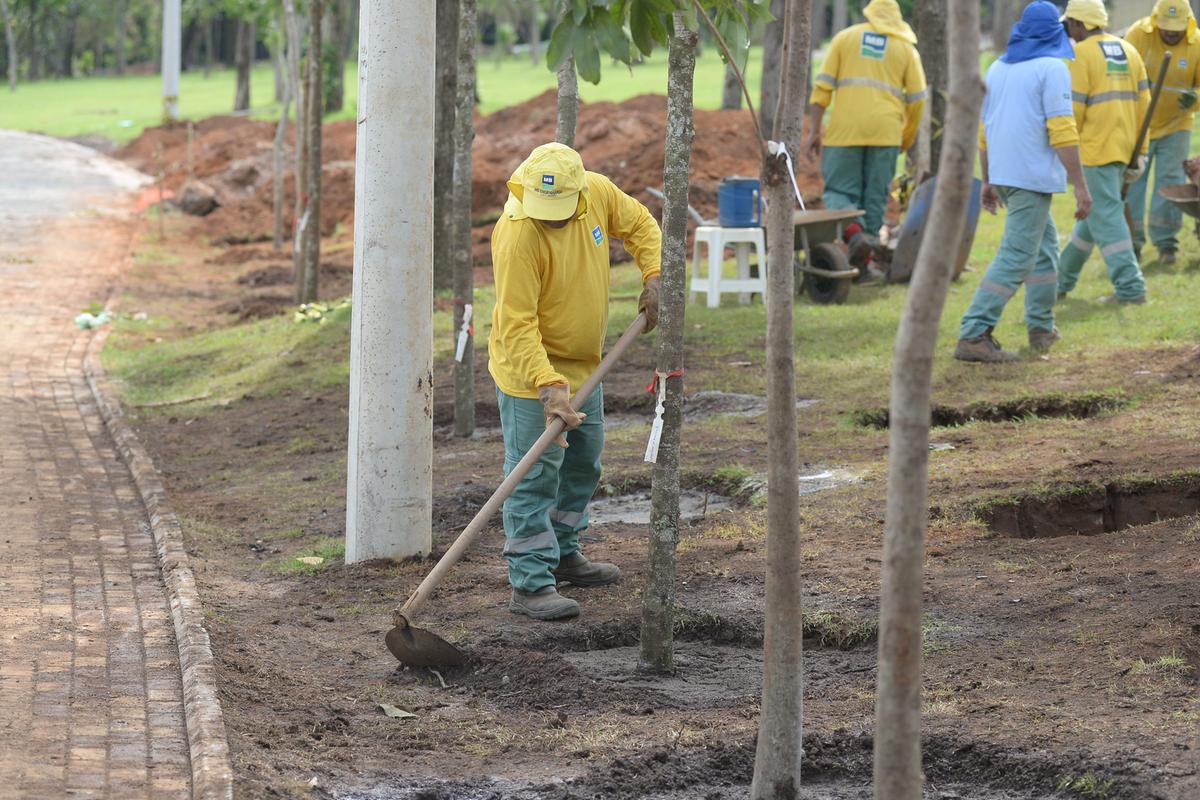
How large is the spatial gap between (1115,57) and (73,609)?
7.77 meters

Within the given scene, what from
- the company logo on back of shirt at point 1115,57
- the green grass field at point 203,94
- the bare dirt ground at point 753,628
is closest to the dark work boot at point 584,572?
the bare dirt ground at point 753,628

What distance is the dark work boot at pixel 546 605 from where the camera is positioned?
6105 mm

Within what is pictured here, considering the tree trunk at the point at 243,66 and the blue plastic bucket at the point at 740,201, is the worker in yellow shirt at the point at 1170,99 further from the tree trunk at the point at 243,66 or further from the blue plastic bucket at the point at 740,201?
the tree trunk at the point at 243,66

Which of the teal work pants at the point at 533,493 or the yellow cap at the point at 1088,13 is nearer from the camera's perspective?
the teal work pants at the point at 533,493

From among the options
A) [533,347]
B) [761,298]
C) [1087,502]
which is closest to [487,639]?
[533,347]

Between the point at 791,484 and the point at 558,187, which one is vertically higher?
the point at 558,187

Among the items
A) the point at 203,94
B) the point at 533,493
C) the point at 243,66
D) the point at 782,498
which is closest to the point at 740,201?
the point at 533,493

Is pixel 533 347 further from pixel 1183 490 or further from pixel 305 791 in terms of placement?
pixel 1183 490

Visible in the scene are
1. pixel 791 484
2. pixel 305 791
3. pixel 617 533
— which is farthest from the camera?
pixel 617 533

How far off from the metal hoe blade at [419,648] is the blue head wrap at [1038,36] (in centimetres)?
580

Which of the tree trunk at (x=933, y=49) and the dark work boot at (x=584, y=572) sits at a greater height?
the tree trunk at (x=933, y=49)

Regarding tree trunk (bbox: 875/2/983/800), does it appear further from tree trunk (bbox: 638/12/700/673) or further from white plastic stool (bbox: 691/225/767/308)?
white plastic stool (bbox: 691/225/767/308)

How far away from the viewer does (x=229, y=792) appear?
4.25 metres

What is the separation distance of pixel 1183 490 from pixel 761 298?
6512mm
